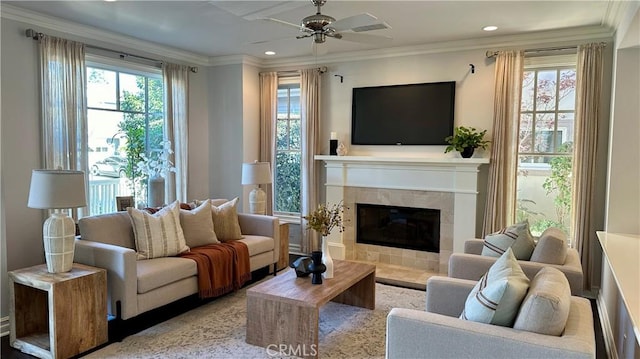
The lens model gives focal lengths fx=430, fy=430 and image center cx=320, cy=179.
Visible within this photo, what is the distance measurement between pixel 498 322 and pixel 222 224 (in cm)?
322

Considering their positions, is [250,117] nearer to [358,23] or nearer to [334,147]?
[334,147]

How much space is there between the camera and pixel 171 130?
5.46 meters

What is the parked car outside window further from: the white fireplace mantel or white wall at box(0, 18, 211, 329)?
the white fireplace mantel

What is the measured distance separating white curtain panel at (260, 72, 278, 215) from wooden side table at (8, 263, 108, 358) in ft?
10.4

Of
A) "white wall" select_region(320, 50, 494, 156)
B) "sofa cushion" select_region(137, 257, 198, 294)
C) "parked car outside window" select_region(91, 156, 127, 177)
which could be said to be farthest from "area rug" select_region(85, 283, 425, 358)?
"white wall" select_region(320, 50, 494, 156)

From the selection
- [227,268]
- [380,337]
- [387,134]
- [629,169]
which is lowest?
[380,337]

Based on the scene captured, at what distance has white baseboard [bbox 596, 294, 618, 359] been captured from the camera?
3.09 metres

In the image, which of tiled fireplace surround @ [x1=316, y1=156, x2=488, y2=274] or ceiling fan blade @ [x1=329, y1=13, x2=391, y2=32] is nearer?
ceiling fan blade @ [x1=329, y1=13, x2=391, y2=32]

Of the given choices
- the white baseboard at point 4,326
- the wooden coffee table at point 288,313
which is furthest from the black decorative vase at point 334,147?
the white baseboard at point 4,326

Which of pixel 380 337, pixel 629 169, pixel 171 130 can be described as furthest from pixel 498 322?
pixel 171 130

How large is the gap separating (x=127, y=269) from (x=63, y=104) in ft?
6.47

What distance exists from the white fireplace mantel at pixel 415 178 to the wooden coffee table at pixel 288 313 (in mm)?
2084

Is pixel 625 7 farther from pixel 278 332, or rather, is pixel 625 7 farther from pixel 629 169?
pixel 278 332

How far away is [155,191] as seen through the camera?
491cm
